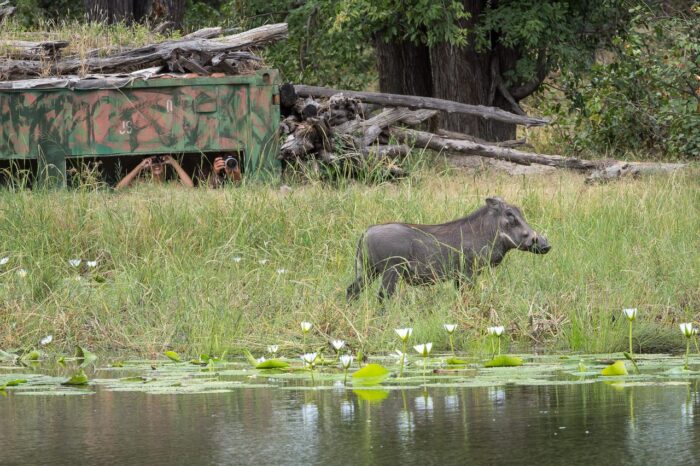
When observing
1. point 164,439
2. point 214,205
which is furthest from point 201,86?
point 164,439

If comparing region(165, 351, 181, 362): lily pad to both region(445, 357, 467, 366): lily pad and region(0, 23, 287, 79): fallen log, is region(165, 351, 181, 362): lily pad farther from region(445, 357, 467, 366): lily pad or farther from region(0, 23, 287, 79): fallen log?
region(0, 23, 287, 79): fallen log

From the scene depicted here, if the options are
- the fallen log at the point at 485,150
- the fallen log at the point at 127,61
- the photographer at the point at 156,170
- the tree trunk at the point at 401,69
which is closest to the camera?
the photographer at the point at 156,170

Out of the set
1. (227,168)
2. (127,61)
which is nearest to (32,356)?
(227,168)

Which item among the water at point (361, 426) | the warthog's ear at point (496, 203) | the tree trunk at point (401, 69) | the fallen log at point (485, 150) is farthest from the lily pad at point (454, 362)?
the tree trunk at point (401, 69)

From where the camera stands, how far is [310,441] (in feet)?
18.0

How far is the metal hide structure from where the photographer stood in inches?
716

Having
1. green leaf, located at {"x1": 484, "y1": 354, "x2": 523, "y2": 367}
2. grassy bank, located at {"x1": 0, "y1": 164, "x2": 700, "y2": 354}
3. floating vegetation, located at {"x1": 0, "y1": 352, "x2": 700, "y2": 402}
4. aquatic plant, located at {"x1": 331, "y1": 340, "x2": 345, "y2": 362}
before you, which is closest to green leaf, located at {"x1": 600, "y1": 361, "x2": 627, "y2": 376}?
floating vegetation, located at {"x1": 0, "y1": 352, "x2": 700, "y2": 402}

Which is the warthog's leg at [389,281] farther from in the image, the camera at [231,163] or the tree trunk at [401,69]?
the tree trunk at [401,69]

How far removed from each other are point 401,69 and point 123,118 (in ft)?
27.6

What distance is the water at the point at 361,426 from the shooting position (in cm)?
514

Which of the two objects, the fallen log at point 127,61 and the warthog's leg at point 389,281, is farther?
the fallen log at point 127,61

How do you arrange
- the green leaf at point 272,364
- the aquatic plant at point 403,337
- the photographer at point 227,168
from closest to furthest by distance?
the aquatic plant at point 403,337
the green leaf at point 272,364
the photographer at point 227,168

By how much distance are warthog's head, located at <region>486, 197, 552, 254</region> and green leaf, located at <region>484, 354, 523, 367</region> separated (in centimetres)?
282

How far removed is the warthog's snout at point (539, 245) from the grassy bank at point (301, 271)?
0.25 m
